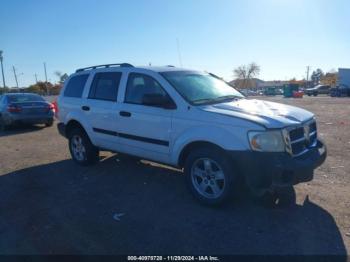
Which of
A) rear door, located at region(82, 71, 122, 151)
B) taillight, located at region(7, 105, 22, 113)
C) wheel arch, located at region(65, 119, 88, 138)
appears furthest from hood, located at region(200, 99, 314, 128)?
taillight, located at region(7, 105, 22, 113)

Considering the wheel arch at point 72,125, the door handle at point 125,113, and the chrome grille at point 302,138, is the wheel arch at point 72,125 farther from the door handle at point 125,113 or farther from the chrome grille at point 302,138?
the chrome grille at point 302,138

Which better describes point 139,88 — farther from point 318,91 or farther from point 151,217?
point 318,91

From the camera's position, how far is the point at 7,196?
534 centimetres

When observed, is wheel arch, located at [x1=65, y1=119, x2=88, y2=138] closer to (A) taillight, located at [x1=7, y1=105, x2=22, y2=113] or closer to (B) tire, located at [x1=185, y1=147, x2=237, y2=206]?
(B) tire, located at [x1=185, y1=147, x2=237, y2=206]

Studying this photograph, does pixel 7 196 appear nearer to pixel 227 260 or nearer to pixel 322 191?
pixel 227 260

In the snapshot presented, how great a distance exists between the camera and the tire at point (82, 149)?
684 cm

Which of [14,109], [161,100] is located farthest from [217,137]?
[14,109]

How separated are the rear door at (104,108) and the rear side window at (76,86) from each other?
14.2 inches

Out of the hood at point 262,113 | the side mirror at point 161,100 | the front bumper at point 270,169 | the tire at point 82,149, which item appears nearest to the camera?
the front bumper at point 270,169

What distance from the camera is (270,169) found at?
4.00m

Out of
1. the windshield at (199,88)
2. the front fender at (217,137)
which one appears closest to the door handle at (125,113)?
the windshield at (199,88)

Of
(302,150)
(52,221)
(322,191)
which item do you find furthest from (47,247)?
(322,191)

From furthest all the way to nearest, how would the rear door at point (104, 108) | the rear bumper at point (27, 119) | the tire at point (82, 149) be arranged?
the rear bumper at point (27, 119) < the tire at point (82, 149) < the rear door at point (104, 108)

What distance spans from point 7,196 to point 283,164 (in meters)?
4.24
